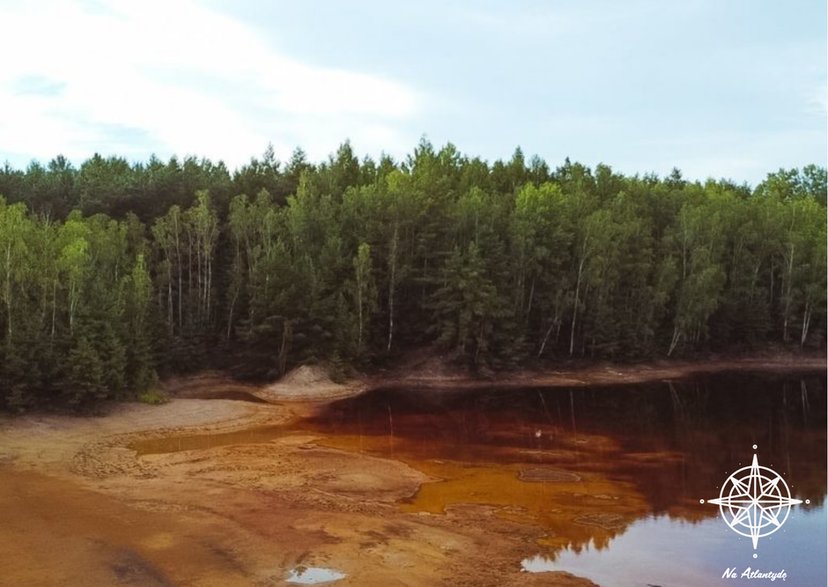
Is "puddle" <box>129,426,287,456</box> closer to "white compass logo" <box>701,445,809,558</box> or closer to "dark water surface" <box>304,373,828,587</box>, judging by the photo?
"dark water surface" <box>304,373,828,587</box>

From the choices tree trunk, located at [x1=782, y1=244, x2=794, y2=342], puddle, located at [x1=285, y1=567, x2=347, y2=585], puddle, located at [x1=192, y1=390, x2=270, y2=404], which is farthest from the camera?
tree trunk, located at [x1=782, y1=244, x2=794, y2=342]

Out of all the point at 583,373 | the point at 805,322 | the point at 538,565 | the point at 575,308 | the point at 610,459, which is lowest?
the point at 538,565

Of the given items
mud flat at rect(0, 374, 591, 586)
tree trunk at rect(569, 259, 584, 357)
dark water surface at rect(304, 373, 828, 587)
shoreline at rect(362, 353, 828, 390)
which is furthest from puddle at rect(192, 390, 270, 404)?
tree trunk at rect(569, 259, 584, 357)

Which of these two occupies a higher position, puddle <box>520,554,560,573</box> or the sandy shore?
the sandy shore

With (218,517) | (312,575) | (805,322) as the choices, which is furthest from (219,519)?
(805,322)

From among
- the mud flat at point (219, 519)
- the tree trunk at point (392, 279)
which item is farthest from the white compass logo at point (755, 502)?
the tree trunk at point (392, 279)

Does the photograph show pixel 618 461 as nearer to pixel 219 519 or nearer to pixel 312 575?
pixel 219 519

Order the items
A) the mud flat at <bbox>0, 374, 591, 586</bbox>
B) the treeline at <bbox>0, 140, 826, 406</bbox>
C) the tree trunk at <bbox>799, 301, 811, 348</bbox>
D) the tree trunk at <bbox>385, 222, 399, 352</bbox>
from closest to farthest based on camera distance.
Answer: the mud flat at <bbox>0, 374, 591, 586</bbox> → the treeline at <bbox>0, 140, 826, 406</bbox> → the tree trunk at <bbox>385, 222, 399, 352</bbox> → the tree trunk at <bbox>799, 301, 811, 348</bbox>
